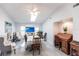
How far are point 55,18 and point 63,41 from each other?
22.4 inches

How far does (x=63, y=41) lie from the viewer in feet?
7.47

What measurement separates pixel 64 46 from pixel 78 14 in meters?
0.77

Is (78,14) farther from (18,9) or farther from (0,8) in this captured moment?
(0,8)

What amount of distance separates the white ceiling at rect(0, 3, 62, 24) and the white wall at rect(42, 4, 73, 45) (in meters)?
0.12

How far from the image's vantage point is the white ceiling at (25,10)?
1.95 meters

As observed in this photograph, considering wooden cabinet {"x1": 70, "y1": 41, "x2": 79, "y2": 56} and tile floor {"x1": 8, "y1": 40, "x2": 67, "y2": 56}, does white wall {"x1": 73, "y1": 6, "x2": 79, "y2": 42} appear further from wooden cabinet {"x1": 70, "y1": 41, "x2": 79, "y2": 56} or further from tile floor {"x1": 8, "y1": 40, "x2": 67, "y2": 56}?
tile floor {"x1": 8, "y1": 40, "x2": 67, "y2": 56}

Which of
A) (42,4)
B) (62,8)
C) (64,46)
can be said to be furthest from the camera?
(64,46)

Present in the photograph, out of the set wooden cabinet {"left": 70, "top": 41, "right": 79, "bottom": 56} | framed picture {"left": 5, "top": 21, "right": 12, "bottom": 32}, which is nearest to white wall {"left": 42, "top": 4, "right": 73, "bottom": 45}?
wooden cabinet {"left": 70, "top": 41, "right": 79, "bottom": 56}

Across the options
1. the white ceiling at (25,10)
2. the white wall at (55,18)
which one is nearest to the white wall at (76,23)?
the white wall at (55,18)

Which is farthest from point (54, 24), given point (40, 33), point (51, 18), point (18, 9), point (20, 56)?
point (20, 56)

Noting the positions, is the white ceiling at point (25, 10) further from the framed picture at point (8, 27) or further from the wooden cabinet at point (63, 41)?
the wooden cabinet at point (63, 41)

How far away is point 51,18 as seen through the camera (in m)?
2.28

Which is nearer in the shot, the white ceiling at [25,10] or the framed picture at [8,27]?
the white ceiling at [25,10]

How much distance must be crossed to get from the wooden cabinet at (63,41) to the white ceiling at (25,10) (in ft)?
1.72
